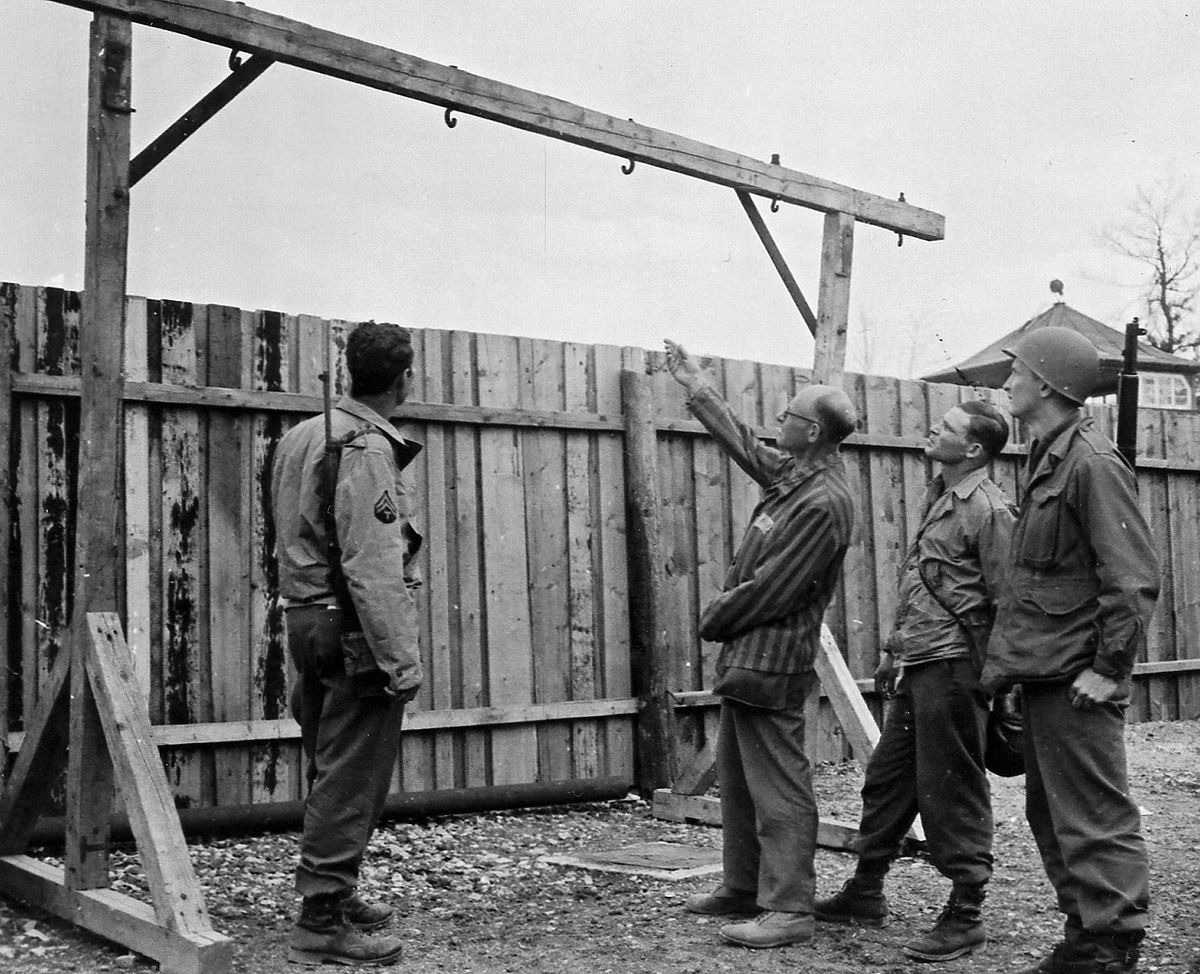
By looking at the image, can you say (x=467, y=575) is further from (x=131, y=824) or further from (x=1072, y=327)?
(x=1072, y=327)

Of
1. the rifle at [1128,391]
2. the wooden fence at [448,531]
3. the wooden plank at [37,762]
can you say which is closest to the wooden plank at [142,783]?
the wooden plank at [37,762]

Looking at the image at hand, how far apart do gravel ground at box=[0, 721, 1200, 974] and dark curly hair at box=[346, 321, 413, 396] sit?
5.82 feet

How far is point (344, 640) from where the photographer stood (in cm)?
408

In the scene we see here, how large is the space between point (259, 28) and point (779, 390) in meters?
3.72

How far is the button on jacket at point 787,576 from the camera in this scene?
14.8ft

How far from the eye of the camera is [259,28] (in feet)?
15.5

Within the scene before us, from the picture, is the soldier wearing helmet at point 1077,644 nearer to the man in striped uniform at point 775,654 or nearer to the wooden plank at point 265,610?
the man in striped uniform at point 775,654

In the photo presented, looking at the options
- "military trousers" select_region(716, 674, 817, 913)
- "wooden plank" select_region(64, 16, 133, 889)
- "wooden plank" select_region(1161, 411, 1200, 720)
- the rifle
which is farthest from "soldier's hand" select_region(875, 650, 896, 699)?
"wooden plank" select_region(1161, 411, 1200, 720)

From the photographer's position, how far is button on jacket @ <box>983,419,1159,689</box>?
3.72 meters

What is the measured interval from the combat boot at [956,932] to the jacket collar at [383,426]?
2.25m

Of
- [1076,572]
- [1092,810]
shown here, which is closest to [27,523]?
[1076,572]

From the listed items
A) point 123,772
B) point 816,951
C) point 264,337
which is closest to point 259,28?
point 264,337

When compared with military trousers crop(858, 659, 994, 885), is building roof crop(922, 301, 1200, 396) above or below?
above

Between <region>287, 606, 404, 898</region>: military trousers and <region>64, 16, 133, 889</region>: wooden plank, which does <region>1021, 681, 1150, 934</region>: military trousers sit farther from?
<region>64, 16, 133, 889</region>: wooden plank
